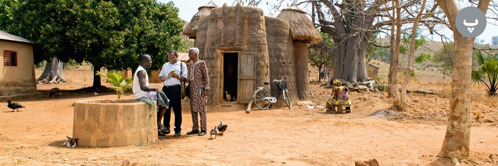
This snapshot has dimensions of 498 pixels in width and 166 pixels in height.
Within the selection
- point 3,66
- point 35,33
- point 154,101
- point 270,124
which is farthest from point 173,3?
point 154,101

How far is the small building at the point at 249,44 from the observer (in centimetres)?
1145

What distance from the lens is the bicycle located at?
11.5 m

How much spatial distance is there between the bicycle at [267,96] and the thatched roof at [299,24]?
1782 millimetres

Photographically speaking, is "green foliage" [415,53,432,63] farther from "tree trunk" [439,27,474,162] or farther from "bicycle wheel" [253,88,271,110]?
"tree trunk" [439,27,474,162]

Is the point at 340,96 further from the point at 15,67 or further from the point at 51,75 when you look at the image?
the point at 51,75

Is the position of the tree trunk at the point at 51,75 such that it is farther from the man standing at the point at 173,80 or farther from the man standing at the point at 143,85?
the man standing at the point at 143,85

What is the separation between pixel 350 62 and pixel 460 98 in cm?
1555

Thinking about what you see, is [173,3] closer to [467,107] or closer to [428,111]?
[428,111]

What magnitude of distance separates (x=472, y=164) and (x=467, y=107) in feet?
2.37

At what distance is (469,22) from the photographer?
4.73 m

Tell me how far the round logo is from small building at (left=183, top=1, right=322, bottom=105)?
721 centimetres

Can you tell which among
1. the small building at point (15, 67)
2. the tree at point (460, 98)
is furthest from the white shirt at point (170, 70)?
the small building at point (15, 67)

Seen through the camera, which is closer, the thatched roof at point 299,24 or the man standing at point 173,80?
the man standing at point 173,80

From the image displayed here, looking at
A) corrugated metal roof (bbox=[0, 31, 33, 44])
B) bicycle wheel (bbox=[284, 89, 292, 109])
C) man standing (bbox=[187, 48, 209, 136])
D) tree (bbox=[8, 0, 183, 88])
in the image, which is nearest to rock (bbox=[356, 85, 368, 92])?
bicycle wheel (bbox=[284, 89, 292, 109])
